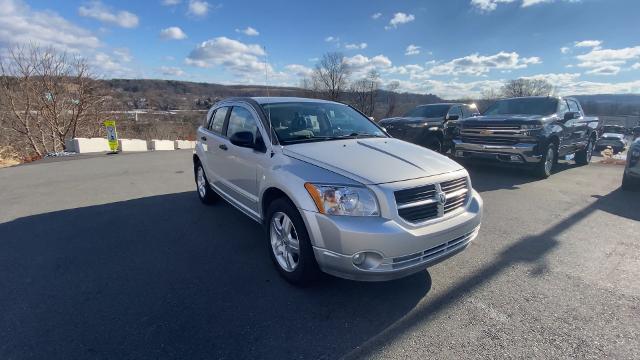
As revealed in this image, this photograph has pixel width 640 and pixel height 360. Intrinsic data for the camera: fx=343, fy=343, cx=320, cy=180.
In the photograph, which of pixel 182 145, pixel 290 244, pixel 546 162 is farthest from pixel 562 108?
pixel 182 145

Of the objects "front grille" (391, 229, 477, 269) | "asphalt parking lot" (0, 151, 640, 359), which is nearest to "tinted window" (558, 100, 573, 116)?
"asphalt parking lot" (0, 151, 640, 359)

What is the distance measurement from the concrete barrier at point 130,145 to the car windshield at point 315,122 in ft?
50.7

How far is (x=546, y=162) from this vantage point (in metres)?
8.15

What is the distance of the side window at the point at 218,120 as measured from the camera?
16.6 feet

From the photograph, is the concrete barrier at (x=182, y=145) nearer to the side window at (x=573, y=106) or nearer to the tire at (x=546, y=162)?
the tire at (x=546, y=162)

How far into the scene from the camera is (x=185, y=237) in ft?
14.9

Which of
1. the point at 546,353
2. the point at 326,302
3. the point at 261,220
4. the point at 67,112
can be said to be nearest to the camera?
the point at 546,353

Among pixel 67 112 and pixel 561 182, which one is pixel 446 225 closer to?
pixel 561 182

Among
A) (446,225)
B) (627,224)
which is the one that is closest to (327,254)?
(446,225)

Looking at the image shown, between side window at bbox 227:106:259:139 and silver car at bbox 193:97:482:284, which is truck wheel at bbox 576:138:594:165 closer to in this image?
silver car at bbox 193:97:482:284

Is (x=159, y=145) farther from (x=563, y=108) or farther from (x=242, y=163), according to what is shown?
(x=563, y=108)

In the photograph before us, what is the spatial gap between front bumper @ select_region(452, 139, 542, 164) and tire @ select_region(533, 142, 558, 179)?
0.22 meters

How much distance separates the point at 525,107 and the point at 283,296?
29.2 ft

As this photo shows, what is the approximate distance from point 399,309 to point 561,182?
22.9ft
